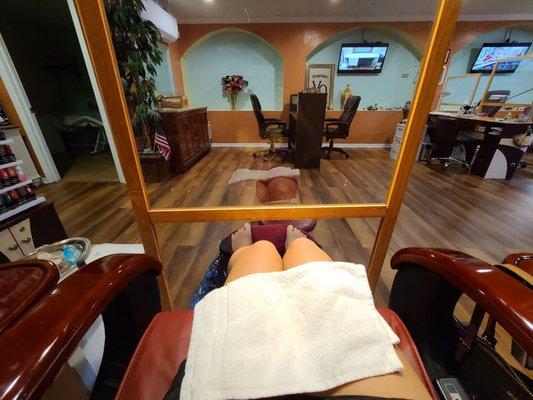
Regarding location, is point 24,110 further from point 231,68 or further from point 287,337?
point 287,337

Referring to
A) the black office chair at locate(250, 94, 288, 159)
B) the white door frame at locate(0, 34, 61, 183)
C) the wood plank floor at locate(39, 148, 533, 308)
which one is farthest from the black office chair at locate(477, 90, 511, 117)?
the white door frame at locate(0, 34, 61, 183)

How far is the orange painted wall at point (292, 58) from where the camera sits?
13.2ft

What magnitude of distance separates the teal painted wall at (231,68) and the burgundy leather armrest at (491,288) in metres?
4.59

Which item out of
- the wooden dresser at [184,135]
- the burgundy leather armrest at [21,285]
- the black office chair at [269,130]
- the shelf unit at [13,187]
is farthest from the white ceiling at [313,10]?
the burgundy leather armrest at [21,285]

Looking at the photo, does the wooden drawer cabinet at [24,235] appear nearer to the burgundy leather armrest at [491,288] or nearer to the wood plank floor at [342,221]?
the wood plank floor at [342,221]

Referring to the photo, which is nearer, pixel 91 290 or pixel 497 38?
pixel 91 290

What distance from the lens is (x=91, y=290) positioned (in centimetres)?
45

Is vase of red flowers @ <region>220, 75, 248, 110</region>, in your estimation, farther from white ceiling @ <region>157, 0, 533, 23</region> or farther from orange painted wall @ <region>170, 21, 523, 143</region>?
white ceiling @ <region>157, 0, 533, 23</region>

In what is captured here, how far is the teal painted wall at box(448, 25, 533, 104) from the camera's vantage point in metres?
4.42

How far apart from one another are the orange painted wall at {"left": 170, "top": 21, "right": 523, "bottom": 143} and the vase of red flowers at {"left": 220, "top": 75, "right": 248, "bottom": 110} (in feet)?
1.31

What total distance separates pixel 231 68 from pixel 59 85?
11.1ft

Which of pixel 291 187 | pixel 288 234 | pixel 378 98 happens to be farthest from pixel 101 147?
pixel 378 98

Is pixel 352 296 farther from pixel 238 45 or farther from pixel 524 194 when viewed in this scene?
pixel 238 45

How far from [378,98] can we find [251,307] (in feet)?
17.0
